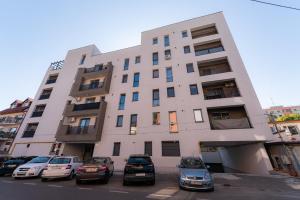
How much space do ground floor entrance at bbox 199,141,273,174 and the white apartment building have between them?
0.09 metres

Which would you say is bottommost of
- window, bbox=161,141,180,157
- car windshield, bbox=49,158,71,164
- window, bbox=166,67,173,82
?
car windshield, bbox=49,158,71,164

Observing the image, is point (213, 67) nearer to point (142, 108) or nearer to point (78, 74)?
point (142, 108)

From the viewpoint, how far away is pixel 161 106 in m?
18.5

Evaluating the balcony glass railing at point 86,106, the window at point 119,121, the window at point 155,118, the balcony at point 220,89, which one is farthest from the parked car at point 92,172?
the balcony at point 220,89

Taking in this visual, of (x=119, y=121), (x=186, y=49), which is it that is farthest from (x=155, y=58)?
(x=119, y=121)

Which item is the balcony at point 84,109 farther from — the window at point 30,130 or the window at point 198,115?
the window at point 198,115

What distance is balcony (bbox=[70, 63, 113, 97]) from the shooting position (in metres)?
22.3

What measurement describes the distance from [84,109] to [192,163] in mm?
17220

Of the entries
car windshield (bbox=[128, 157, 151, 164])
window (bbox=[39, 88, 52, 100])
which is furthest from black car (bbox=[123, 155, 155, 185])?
window (bbox=[39, 88, 52, 100])

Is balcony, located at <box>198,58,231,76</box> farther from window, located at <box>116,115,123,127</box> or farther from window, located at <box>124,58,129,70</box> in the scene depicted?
window, located at <box>116,115,123,127</box>

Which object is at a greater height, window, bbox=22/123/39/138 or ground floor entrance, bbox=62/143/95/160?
window, bbox=22/123/39/138

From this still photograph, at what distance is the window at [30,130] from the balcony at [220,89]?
2705 centimetres

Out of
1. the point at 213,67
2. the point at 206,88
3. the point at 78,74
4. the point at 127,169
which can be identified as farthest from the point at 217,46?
the point at 78,74

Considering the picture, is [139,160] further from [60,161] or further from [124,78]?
[124,78]
